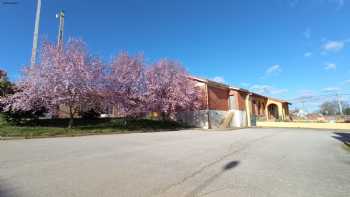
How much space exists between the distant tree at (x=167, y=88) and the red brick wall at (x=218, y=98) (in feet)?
9.73

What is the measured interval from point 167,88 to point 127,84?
4.11m

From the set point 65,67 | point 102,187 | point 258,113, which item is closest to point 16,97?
point 65,67

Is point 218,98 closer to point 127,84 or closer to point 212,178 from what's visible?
point 127,84

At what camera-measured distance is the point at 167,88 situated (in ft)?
70.6

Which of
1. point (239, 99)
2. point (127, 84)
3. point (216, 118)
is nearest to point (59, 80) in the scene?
point (127, 84)

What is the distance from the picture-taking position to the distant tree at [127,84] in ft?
63.2

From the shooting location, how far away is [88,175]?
15.3ft

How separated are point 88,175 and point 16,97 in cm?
1486

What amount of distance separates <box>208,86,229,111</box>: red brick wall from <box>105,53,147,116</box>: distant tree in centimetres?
819

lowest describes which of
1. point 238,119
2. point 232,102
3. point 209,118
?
point 238,119

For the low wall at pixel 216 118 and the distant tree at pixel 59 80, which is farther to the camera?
the low wall at pixel 216 118

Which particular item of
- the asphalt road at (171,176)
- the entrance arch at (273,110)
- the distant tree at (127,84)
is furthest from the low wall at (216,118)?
the asphalt road at (171,176)

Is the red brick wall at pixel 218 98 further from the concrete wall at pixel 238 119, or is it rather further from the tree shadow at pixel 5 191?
the tree shadow at pixel 5 191

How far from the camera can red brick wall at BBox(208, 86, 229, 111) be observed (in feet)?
80.9
